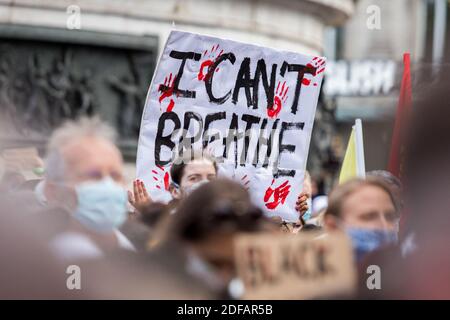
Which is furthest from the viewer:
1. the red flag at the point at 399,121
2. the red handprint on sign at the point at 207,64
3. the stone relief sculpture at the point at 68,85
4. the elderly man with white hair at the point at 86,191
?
the stone relief sculpture at the point at 68,85

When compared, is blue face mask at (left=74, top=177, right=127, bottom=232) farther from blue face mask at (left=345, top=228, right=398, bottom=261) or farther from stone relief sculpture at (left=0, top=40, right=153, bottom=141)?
stone relief sculpture at (left=0, top=40, right=153, bottom=141)

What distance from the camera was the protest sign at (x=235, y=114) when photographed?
575cm

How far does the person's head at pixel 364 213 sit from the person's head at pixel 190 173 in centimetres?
151

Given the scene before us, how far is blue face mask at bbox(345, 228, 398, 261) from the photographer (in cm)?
329

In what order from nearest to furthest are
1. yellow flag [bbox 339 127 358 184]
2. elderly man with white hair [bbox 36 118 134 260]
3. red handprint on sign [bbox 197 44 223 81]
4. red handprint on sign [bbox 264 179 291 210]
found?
1. elderly man with white hair [bbox 36 118 134 260]
2. red handprint on sign [bbox 197 44 223 81]
3. red handprint on sign [bbox 264 179 291 210]
4. yellow flag [bbox 339 127 358 184]

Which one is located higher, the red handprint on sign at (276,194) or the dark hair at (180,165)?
the red handprint on sign at (276,194)

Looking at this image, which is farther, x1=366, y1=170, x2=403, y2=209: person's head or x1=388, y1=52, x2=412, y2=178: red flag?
x1=388, y1=52, x2=412, y2=178: red flag

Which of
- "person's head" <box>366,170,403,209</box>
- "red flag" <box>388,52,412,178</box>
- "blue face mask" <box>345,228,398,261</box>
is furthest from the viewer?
"red flag" <box>388,52,412,178</box>

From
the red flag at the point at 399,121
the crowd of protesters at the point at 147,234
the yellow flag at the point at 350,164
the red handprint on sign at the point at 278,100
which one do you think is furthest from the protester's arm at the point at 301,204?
the crowd of protesters at the point at 147,234

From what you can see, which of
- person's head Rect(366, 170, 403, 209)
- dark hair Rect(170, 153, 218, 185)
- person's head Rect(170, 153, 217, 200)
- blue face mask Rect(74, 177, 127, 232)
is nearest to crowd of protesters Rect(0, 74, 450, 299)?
blue face mask Rect(74, 177, 127, 232)

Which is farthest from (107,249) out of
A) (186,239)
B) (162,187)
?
(162,187)

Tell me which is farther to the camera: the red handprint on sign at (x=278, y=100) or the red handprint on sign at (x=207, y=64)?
the red handprint on sign at (x=278, y=100)

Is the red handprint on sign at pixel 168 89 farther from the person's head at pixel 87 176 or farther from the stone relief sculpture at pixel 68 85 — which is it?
the stone relief sculpture at pixel 68 85

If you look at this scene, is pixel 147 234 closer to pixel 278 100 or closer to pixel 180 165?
pixel 180 165
